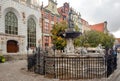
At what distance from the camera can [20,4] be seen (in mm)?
26172

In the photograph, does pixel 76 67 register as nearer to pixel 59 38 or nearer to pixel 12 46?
pixel 59 38

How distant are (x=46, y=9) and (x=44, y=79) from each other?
25263 mm

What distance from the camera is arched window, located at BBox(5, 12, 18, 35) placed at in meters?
24.4

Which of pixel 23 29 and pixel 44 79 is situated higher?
pixel 23 29

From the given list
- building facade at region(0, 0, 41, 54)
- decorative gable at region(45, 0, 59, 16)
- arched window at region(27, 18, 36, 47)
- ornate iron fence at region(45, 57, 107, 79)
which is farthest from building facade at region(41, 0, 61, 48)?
ornate iron fence at region(45, 57, 107, 79)

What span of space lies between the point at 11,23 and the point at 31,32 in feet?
16.0

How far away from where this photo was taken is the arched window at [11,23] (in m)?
24.4

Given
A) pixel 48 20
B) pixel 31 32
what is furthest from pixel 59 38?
pixel 48 20

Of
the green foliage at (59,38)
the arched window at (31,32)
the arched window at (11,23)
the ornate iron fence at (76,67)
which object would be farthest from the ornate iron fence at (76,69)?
the arched window at (31,32)

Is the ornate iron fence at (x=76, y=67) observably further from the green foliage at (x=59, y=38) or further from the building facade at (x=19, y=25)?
the building facade at (x=19, y=25)

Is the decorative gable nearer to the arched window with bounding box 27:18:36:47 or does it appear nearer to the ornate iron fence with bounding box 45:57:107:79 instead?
the arched window with bounding box 27:18:36:47

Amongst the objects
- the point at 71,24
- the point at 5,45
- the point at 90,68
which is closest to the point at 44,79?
the point at 90,68

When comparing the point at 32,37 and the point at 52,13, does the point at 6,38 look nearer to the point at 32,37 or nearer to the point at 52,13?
Result: the point at 32,37

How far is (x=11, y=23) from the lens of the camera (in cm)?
2511
